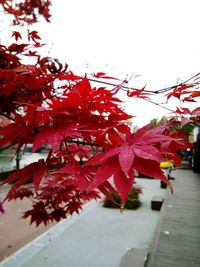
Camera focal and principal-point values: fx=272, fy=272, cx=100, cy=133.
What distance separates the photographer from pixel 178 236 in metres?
3.67

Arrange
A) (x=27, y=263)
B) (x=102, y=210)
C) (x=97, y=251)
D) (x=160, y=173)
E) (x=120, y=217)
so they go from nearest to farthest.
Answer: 1. (x=160, y=173)
2. (x=27, y=263)
3. (x=97, y=251)
4. (x=120, y=217)
5. (x=102, y=210)

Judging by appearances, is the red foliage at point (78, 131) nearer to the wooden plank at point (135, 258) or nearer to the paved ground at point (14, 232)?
the wooden plank at point (135, 258)

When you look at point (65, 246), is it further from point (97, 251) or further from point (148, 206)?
point (148, 206)

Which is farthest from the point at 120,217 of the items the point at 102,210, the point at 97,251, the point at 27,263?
the point at 27,263

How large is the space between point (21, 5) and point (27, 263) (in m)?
3.56

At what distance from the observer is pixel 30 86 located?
1187 mm

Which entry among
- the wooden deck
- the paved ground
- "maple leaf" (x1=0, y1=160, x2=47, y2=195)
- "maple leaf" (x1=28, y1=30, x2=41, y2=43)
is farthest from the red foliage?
the paved ground

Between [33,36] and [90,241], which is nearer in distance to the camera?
[33,36]

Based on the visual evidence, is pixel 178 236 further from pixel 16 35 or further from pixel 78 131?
pixel 78 131

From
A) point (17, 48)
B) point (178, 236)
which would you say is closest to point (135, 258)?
point (178, 236)

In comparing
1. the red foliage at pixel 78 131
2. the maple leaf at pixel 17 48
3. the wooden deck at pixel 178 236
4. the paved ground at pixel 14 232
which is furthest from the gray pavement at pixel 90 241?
the maple leaf at pixel 17 48

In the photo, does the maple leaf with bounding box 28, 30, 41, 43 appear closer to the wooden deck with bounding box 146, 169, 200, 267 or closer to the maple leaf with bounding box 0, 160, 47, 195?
the maple leaf with bounding box 0, 160, 47, 195

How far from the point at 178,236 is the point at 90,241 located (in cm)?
180

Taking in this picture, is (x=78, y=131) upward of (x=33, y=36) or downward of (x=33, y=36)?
downward
